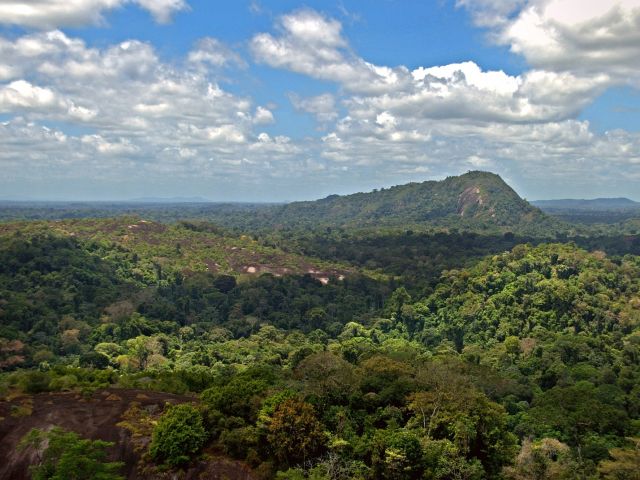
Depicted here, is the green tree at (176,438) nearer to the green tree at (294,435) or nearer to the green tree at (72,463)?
the green tree at (72,463)

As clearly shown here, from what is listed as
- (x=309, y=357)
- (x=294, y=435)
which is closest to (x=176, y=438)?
(x=294, y=435)

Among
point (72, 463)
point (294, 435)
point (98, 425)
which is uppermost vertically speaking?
point (72, 463)

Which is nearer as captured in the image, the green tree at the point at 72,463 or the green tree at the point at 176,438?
the green tree at the point at 72,463

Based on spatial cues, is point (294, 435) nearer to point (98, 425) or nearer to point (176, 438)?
point (176, 438)

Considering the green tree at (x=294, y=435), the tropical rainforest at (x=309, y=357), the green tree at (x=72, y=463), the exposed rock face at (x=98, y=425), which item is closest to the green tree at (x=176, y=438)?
the tropical rainforest at (x=309, y=357)

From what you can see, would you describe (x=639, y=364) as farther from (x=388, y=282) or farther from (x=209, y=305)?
(x=209, y=305)

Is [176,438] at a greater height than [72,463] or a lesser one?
lesser

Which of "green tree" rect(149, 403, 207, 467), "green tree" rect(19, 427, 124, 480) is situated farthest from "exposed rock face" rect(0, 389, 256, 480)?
"green tree" rect(19, 427, 124, 480)

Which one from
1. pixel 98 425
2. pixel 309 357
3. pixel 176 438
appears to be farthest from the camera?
pixel 309 357
